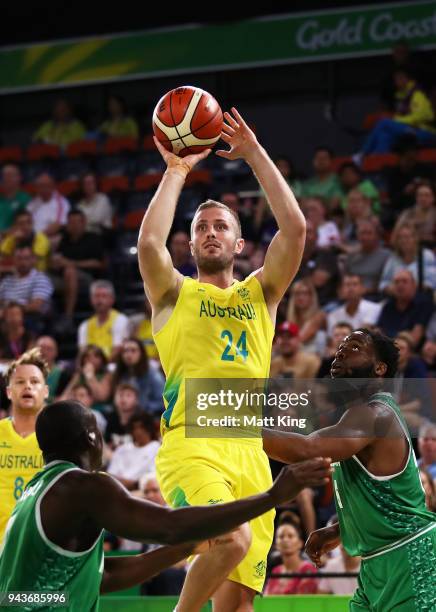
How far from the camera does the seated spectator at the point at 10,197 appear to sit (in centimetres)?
1569

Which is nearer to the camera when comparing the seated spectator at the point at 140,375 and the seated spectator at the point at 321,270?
the seated spectator at the point at 140,375

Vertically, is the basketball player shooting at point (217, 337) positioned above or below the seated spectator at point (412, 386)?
below

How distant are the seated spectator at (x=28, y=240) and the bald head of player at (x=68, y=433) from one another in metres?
10.0

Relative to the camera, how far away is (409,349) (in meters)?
10.1

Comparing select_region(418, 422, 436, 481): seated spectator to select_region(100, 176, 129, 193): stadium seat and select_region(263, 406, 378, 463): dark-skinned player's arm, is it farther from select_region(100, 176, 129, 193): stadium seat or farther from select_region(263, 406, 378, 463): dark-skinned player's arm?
select_region(100, 176, 129, 193): stadium seat

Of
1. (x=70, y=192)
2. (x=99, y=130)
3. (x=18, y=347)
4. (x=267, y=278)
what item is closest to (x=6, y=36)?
(x=99, y=130)

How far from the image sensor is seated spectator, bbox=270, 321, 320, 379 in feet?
34.6

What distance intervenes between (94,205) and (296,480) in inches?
→ 453

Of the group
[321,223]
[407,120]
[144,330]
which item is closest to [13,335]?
[144,330]

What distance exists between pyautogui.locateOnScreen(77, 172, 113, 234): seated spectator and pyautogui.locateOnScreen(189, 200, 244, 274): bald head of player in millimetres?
9164

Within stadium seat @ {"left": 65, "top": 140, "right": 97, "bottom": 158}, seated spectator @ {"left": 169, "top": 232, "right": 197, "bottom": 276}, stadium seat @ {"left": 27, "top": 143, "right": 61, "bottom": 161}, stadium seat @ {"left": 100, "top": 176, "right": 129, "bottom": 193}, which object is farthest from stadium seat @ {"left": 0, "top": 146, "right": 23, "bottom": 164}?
seated spectator @ {"left": 169, "top": 232, "right": 197, "bottom": 276}

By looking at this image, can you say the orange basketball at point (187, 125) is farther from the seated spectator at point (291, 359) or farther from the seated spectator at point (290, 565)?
the seated spectator at point (291, 359)

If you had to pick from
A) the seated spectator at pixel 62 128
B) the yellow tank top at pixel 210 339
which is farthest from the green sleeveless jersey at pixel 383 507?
the seated spectator at pixel 62 128

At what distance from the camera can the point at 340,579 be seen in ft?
27.4
